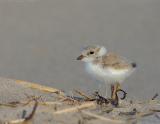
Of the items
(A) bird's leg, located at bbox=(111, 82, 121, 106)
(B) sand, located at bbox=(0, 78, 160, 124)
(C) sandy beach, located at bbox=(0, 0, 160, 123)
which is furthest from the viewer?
(C) sandy beach, located at bbox=(0, 0, 160, 123)

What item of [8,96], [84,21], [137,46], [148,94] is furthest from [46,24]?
[8,96]

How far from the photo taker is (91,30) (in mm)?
11391

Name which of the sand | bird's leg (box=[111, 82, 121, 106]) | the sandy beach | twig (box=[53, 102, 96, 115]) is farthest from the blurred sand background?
twig (box=[53, 102, 96, 115])

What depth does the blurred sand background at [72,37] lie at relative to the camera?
30.9 feet

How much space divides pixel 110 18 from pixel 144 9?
0.76m

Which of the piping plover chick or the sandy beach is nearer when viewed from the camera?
the piping plover chick

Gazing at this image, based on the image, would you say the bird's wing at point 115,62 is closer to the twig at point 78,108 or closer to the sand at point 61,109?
the sand at point 61,109

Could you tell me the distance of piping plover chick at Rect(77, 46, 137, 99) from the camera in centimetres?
448

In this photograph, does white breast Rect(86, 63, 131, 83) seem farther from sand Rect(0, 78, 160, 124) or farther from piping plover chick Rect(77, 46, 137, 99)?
sand Rect(0, 78, 160, 124)

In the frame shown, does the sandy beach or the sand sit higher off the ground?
the sandy beach

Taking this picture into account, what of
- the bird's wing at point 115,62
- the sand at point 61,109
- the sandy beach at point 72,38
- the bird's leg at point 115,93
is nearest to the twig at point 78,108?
the sand at point 61,109

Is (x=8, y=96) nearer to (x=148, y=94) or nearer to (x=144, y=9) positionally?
(x=148, y=94)

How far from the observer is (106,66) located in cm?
452

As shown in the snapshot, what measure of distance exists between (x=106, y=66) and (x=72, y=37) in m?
6.54
